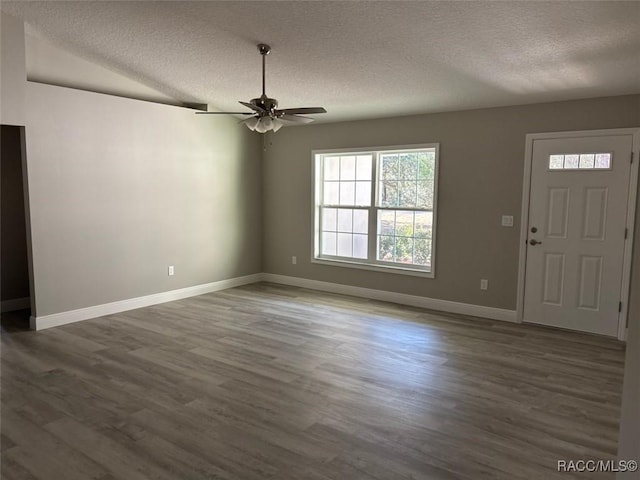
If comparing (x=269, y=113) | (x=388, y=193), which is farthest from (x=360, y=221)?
(x=269, y=113)

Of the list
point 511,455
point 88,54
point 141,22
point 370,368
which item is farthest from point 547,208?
point 88,54

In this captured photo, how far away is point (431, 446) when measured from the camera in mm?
2578

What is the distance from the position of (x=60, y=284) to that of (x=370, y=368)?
136 inches

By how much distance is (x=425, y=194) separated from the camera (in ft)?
18.7

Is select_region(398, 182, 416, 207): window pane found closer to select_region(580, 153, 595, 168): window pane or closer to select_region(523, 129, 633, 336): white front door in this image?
select_region(523, 129, 633, 336): white front door

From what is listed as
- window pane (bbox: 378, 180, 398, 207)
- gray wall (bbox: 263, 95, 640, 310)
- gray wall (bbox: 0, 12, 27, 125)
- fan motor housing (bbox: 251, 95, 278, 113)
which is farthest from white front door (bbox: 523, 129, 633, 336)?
gray wall (bbox: 0, 12, 27, 125)

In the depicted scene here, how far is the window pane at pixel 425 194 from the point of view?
18.5ft

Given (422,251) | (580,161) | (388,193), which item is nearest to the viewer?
(580,161)

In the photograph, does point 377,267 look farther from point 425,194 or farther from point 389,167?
point 389,167

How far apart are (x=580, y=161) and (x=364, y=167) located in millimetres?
2656

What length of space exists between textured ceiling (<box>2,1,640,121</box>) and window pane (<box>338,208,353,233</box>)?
162 centimetres

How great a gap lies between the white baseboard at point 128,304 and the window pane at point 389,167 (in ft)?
8.98

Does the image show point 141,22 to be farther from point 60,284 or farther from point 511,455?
point 511,455

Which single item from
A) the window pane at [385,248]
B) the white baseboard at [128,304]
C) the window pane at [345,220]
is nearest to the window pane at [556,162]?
the window pane at [385,248]
